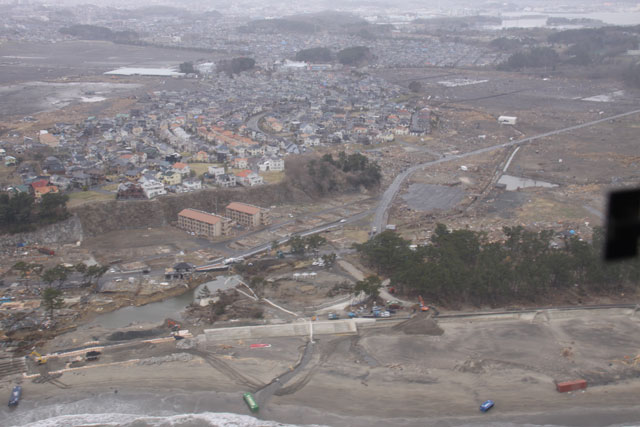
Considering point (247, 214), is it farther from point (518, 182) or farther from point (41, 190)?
point (518, 182)

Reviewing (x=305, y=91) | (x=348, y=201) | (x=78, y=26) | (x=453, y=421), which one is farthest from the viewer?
(x=78, y=26)

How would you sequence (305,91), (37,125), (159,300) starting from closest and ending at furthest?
(159,300)
(37,125)
(305,91)

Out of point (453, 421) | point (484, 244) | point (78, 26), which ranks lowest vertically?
point (453, 421)

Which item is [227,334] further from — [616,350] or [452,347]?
[616,350]

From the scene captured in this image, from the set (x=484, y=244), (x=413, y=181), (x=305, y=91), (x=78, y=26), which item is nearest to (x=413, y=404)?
(x=484, y=244)

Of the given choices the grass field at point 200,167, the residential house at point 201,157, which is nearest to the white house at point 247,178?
the grass field at point 200,167

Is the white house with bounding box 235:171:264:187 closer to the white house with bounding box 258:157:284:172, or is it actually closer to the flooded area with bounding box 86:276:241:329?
the white house with bounding box 258:157:284:172
